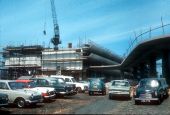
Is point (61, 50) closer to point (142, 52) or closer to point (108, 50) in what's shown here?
point (108, 50)

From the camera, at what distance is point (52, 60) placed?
84188mm

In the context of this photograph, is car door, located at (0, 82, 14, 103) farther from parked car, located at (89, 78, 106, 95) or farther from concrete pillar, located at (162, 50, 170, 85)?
concrete pillar, located at (162, 50, 170, 85)

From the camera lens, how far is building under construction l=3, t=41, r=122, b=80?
3194 inches

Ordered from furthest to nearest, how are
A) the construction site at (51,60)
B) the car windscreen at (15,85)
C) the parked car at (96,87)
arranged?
1. the construction site at (51,60)
2. the parked car at (96,87)
3. the car windscreen at (15,85)

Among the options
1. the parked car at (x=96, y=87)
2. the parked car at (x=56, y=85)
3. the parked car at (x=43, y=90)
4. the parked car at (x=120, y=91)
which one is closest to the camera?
the parked car at (x=43, y=90)

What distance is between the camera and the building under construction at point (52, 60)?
266 feet

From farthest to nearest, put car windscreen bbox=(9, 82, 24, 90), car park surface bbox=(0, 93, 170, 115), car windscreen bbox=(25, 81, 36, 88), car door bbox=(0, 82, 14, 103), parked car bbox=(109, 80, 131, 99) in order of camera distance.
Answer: parked car bbox=(109, 80, 131, 99)
car windscreen bbox=(25, 81, 36, 88)
car windscreen bbox=(9, 82, 24, 90)
car door bbox=(0, 82, 14, 103)
car park surface bbox=(0, 93, 170, 115)

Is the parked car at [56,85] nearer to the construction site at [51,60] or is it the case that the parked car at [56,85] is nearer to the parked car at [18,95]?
the parked car at [18,95]

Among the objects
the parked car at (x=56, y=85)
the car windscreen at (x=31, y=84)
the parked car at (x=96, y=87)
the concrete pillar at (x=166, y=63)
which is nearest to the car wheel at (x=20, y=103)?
the car windscreen at (x=31, y=84)

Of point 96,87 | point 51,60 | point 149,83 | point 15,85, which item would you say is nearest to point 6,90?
point 15,85

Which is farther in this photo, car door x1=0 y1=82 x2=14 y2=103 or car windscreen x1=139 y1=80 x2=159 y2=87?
car windscreen x1=139 y1=80 x2=159 y2=87

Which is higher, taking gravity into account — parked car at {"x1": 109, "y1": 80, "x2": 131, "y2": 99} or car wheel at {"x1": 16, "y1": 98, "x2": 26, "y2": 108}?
parked car at {"x1": 109, "y1": 80, "x2": 131, "y2": 99}

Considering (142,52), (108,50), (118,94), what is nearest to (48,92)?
(118,94)

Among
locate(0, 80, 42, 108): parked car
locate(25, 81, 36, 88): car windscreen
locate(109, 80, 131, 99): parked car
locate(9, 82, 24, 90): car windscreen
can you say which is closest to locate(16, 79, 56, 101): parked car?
locate(25, 81, 36, 88): car windscreen
